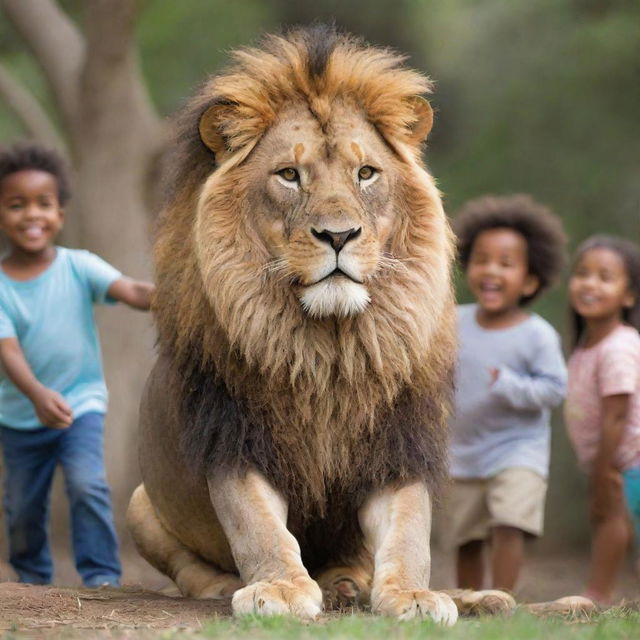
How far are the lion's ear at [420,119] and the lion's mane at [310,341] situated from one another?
69 mm

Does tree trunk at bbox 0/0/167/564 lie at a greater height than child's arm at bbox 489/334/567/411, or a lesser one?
greater

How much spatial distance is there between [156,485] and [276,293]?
3.79 feet

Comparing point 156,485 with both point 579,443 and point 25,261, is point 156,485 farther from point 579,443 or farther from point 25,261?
point 579,443

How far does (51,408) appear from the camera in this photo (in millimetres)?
5664

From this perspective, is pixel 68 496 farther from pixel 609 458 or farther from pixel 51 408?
pixel 609 458

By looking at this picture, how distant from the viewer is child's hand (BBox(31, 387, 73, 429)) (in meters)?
5.67

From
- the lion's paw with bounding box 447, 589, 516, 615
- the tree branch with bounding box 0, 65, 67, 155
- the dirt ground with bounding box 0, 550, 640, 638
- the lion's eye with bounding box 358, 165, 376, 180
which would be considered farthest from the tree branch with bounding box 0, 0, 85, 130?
the lion's paw with bounding box 447, 589, 516, 615

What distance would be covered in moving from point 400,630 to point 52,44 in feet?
25.2

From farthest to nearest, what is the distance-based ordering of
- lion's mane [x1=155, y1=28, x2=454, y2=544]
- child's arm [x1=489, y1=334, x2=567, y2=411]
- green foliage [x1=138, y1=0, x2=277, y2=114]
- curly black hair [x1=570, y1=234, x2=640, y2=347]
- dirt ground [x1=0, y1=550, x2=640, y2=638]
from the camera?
1. green foliage [x1=138, y1=0, x2=277, y2=114]
2. curly black hair [x1=570, y1=234, x2=640, y2=347]
3. child's arm [x1=489, y1=334, x2=567, y2=411]
4. lion's mane [x1=155, y1=28, x2=454, y2=544]
5. dirt ground [x1=0, y1=550, x2=640, y2=638]

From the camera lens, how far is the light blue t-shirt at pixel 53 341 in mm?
6215

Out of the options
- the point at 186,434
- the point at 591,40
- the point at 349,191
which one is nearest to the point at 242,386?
A: the point at 186,434

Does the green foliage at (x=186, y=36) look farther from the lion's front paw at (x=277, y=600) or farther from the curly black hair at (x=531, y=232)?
the lion's front paw at (x=277, y=600)

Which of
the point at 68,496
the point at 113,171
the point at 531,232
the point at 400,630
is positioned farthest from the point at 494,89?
the point at 400,630

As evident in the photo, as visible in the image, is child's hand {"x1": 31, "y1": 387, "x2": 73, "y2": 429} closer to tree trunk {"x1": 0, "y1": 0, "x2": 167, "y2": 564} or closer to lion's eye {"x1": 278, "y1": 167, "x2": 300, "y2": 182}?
lion's eye {"x1": 278, "y1": 167, "x2": 300, "y2": 182}
